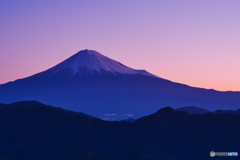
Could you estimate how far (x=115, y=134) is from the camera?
10394 centimetres

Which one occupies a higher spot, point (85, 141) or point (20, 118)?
point (20, 118)

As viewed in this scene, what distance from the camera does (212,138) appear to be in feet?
320

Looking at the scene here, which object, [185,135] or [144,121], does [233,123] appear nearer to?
[185,135]

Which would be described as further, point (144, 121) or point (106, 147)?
point (144, 121)

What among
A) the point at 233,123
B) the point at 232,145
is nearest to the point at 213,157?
the point at 232,145

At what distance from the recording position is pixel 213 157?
8994 centimetres

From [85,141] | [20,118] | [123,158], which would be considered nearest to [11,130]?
[20,118]

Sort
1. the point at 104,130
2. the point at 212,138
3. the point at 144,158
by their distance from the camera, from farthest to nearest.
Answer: the point at 104,130 → the point at 212,138 → the point at 144,158

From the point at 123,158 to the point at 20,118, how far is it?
4047cm

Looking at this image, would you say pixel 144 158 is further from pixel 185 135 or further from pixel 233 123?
pixel 233 123

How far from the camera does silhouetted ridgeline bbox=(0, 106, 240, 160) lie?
93750 millimetres

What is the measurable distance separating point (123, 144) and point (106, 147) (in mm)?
3987

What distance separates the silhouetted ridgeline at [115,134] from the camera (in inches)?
3691

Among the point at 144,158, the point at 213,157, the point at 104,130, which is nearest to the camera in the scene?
the point at 144,158
